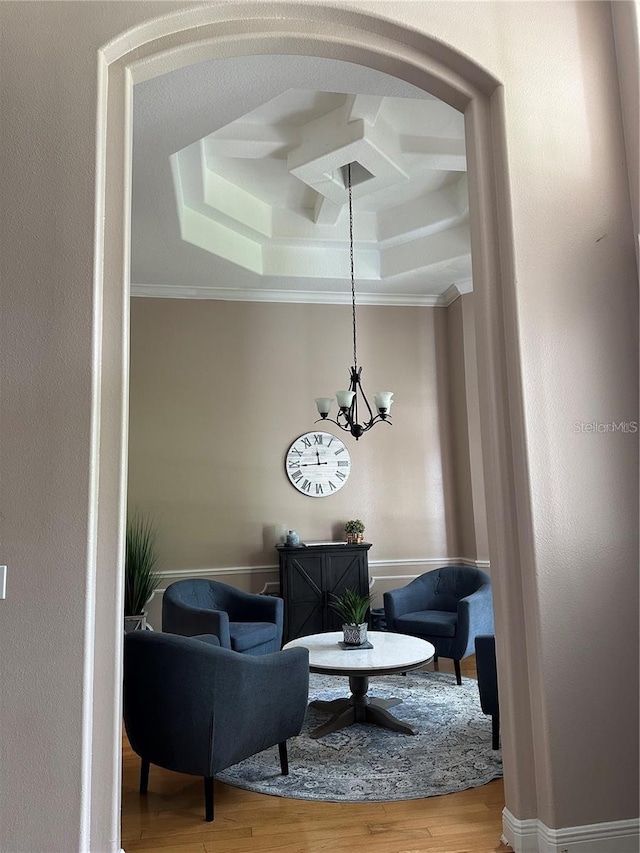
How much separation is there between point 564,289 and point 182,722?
2.43 meters

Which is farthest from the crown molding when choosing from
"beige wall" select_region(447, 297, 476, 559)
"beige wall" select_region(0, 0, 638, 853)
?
"beige wall" select_region(0, 0, 638, 853)

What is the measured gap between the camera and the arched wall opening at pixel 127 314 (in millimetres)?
2324

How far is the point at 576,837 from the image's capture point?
2393 millimetres

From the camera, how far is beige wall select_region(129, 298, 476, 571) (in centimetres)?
596

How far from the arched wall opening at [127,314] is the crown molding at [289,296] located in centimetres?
343

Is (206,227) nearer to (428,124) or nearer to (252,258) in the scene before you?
(252,258)

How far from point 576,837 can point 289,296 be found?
4.98 m

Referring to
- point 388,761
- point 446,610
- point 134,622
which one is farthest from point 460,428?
point 388,761

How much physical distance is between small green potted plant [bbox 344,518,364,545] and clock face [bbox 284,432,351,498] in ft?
1.17

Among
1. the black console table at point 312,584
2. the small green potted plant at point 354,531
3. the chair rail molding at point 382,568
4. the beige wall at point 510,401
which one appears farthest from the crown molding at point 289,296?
the beige wall at point 510,401

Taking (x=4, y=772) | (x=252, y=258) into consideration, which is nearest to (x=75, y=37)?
(x=4, y=772)

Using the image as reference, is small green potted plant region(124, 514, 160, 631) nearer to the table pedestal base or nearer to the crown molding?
the table pedestal base

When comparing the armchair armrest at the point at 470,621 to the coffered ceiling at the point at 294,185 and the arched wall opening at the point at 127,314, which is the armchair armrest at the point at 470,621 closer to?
the arched wall opening at the point at 127,314

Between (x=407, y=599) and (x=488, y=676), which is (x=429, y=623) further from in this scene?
(x=488, y=676)
